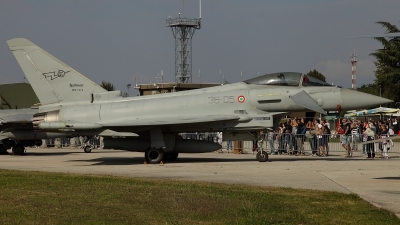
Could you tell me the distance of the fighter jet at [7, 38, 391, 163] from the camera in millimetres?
19547

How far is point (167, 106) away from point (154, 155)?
5.50ft

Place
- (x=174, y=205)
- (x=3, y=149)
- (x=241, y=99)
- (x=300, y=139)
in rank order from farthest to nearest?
(x=3, y=149) < (x=300, y=139) < (x=241, y=99) < (x=174, y=205)

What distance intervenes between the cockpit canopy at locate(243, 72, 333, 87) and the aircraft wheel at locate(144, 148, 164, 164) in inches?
155

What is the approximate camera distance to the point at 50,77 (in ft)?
68.0

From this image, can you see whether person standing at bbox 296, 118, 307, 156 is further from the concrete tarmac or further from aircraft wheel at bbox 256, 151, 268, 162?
the concrete tarmac

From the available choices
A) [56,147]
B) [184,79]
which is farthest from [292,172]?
[184,79]

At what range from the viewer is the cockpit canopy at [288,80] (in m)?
19.8

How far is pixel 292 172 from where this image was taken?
16.2 m

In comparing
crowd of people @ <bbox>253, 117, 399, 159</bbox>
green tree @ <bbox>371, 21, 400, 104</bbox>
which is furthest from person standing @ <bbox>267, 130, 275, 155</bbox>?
green tree @ <bbox>371, 21, 400, 104</bbox>

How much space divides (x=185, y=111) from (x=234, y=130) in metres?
1.73

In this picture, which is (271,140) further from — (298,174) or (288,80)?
(298,174)

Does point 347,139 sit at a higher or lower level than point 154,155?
higher

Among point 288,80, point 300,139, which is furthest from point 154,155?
point 300,139

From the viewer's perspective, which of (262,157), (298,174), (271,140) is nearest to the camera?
(298,174)
